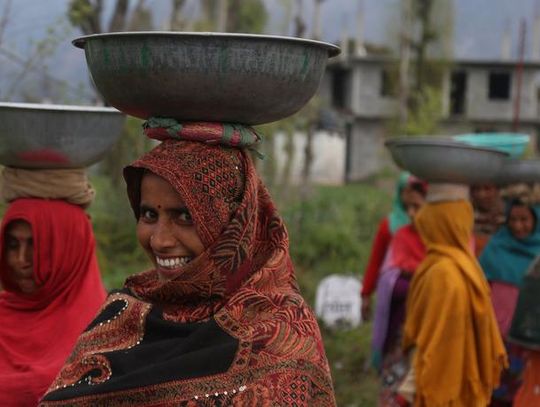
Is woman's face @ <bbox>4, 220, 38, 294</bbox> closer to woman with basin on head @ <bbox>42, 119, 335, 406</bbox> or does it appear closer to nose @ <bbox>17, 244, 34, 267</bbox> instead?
nose @ <bbox>17, 244, 34, 267</bbox>

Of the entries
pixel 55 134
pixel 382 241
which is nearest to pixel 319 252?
pixel 382 241

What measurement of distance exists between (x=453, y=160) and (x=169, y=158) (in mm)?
3167

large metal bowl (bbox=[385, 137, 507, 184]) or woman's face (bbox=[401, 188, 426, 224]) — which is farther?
woman's face (bbox=[401, 188, 426, 224])

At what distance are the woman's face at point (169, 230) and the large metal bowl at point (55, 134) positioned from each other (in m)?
1.17

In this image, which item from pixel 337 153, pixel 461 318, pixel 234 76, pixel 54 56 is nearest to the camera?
pixel 234 76

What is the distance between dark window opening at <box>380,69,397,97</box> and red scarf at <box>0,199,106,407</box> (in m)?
34.4

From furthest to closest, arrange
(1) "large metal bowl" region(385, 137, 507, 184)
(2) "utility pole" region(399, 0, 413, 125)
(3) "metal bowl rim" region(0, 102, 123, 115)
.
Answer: (2) "utility pole" region(399, 0, 413, 125)
(1) "large metal bowl" region(385, 137, 507, 184)
(3) "metal bowl rim" region(0, 102, 123, 115)

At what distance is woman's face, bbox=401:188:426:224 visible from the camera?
7.17m

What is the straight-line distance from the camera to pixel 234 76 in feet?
8.52

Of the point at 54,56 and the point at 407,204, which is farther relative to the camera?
the point at 54,56

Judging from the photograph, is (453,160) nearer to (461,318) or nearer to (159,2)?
(461,318)

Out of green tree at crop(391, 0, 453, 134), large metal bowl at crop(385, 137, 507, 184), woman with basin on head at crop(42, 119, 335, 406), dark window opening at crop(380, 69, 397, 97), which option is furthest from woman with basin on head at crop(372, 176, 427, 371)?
dark window opening at crop(380, 69, 397, 97)

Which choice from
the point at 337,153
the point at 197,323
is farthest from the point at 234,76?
the point at 337,153

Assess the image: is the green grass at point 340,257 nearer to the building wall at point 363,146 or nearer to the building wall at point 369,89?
the building wall at point 369,89
